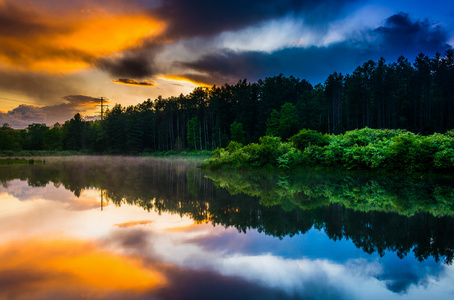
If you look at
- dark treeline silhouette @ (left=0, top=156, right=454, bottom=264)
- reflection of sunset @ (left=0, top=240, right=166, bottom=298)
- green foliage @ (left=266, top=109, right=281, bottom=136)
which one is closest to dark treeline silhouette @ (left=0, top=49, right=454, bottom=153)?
green foliage @ (left=266, top=109, right=281, bottom=136)

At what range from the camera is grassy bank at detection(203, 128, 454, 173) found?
14.5 metres

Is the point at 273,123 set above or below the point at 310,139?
above

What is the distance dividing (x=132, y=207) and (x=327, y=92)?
64.7 m

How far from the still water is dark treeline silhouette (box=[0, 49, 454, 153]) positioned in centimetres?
2953

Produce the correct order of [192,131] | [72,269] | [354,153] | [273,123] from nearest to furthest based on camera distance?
[72,269], [354,153], [273,123], [192,131]

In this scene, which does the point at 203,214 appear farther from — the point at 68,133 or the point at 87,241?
the point at 68,133

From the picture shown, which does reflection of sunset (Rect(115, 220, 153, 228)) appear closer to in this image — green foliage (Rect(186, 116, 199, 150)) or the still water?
the still water

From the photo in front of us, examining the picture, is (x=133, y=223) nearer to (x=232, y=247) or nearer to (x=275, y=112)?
(x=232, y=247)

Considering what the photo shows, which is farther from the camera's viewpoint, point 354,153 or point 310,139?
point 310,139

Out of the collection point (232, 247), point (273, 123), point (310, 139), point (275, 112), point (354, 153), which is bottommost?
point (232, 247)

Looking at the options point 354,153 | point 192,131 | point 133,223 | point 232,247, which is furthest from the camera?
point 192,131

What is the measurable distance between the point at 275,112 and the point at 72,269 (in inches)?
2015

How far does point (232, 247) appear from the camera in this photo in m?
5.34

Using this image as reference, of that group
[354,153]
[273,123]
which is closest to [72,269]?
[354,153]
